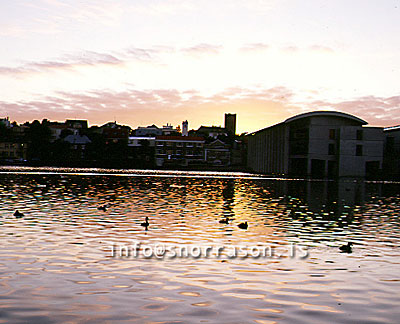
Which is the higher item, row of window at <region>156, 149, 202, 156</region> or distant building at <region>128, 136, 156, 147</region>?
distant building at <region>128, 136, 156, 147</region>

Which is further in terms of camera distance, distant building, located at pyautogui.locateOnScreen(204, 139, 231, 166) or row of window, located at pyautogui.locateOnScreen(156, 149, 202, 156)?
row of window, located at pyautogui.locateOnScreen(156, 149, 202, 156)

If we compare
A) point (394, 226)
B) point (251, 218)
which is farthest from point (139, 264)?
point (394, 226)

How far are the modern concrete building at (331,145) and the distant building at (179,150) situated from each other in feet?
229

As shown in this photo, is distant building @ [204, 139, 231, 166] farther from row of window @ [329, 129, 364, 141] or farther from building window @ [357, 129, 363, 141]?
building window @ [357, 129, 363, 141]

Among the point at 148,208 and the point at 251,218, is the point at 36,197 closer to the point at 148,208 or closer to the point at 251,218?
the point at 148,208

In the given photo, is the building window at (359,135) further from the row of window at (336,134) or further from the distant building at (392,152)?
the distant building at (392,152)

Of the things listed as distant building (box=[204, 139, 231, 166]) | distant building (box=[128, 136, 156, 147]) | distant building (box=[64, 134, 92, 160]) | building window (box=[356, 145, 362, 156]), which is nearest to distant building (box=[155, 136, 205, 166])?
distant building (box=[128, 136, 156, 147])

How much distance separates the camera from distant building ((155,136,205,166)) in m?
174

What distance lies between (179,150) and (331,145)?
81.2 metres

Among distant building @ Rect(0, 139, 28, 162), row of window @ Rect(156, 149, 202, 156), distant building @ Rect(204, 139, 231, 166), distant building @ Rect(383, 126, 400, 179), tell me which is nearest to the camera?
distant building @ Rect(383, 126, 400, 179)

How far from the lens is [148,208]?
3141 cm

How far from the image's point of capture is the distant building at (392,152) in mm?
105625

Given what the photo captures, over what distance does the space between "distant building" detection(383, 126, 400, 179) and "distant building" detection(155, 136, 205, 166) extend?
256 feet

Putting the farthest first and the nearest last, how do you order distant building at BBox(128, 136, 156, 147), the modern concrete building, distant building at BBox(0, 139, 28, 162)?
distant building at BBox(0, 139, 28, 162) < distant building at BBox(128, 136, 156, 147) < the modern concrete building
